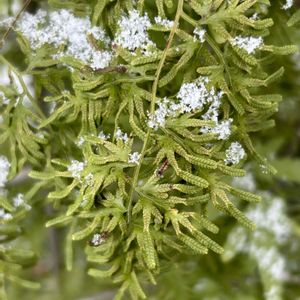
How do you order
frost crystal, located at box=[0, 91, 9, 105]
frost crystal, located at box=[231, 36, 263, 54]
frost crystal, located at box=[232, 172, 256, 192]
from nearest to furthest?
frost crystal, located at box=[231, 36, 263, 54] → frost crystal, located at box=[0, 91, 9, 105] → frost crystal, located at box=[232, 172, 256, 192]

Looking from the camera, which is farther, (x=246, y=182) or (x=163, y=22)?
(x=246, y=182)

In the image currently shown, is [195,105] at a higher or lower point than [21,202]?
higher

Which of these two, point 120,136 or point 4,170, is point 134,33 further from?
point 4,170

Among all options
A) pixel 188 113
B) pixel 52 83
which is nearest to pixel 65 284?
pixel 52 83

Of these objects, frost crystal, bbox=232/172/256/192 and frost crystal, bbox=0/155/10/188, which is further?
frost crystal, bbox=232/172/256/192

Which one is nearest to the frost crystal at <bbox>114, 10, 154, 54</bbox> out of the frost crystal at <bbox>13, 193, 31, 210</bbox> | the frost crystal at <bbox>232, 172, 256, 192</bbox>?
the frost crystal at <bbox>13, 193, 31, 210</bbox>

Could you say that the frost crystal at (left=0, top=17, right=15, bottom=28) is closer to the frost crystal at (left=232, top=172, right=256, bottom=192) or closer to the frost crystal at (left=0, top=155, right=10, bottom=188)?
the frost crystal at (left=0, top=155, right=10, bottom=188)

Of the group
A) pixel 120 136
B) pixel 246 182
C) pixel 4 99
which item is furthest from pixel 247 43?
pixel 246 182

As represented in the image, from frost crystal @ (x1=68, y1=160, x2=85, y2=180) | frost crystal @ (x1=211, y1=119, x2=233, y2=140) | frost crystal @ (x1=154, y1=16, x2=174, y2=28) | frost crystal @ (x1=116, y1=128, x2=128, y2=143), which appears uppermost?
frost crystal @ (x1=154, y1=16, x2=174, y2=28)
